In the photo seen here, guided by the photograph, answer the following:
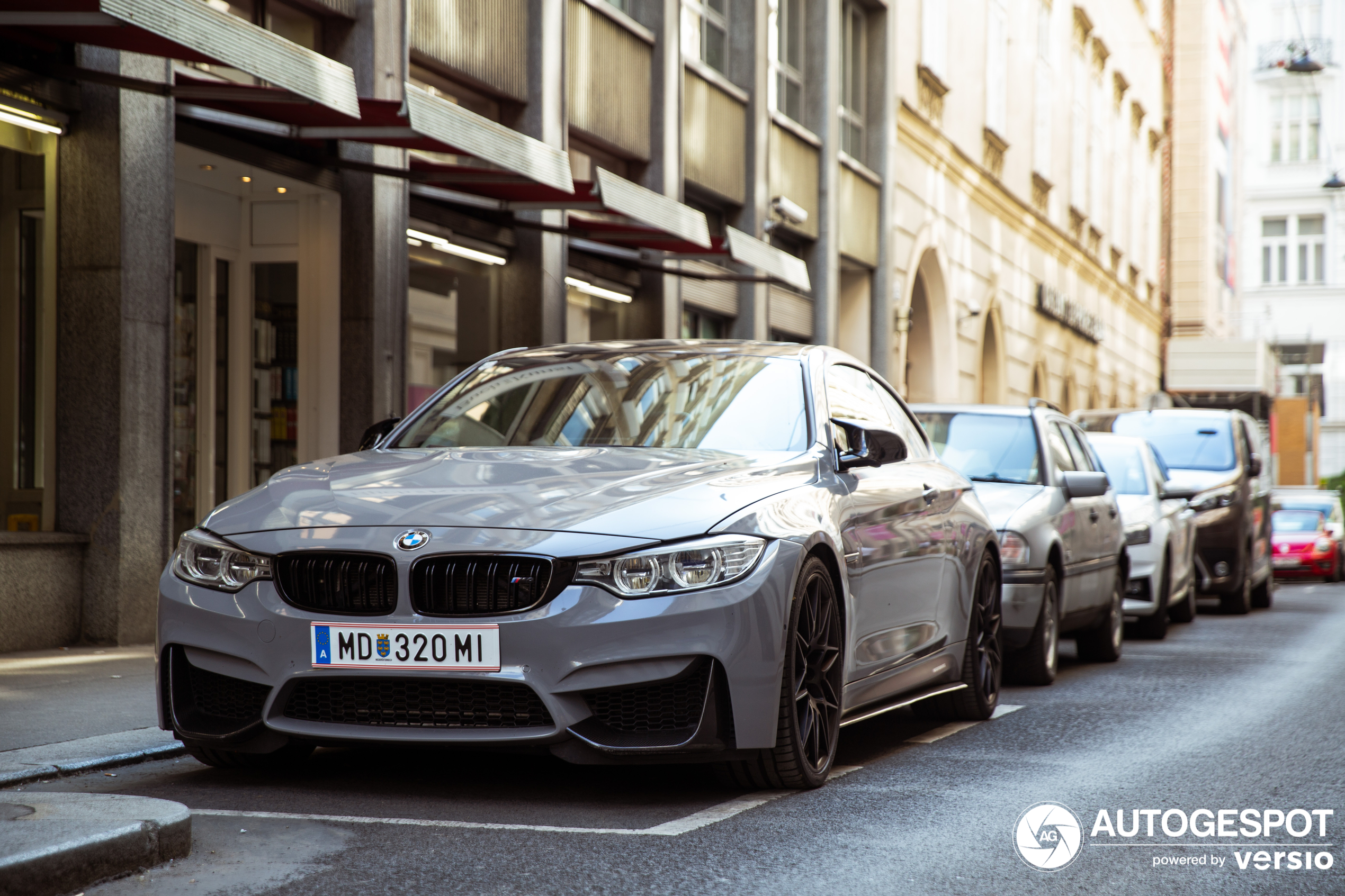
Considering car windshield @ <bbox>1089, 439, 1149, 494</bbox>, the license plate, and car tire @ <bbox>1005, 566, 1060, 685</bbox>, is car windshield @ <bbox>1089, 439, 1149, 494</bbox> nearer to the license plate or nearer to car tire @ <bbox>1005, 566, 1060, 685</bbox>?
car tire @ <bbox>1005, 566, 1060, 685</bbox>

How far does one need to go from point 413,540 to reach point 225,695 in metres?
0.82

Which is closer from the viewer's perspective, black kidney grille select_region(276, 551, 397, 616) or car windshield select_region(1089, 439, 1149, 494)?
black kidney grille select_region(276, 551, 397, 616)

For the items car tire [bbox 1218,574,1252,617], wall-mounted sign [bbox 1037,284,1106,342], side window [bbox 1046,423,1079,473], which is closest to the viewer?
side window [bbox 1046,423,1079,473]

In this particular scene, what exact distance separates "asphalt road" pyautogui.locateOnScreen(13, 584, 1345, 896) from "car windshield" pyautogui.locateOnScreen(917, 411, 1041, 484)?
2.80m

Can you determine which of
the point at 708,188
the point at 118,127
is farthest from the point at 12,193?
the point at 708,188

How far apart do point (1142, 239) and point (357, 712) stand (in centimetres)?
5146

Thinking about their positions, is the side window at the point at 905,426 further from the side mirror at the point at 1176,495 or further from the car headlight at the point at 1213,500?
the car headlight at the point at 1213,500

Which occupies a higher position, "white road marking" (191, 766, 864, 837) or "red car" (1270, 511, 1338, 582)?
"white road marking" (191, 766, 864, 837)

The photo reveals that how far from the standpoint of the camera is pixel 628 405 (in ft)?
21.5

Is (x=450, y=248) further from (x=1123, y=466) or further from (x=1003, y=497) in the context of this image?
(x=1003, y=497)

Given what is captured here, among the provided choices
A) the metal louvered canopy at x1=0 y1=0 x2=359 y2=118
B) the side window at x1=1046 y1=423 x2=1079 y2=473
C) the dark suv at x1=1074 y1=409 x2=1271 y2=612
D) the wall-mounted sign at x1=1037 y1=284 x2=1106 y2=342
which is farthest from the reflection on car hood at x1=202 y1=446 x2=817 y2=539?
the wall-mounted sign at x1=1037 y1=284 x2=1106 y2=342

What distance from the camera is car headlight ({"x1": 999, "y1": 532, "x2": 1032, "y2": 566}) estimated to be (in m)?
9.61

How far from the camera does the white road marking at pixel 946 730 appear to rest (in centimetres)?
725

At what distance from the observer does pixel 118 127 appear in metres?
10.2
